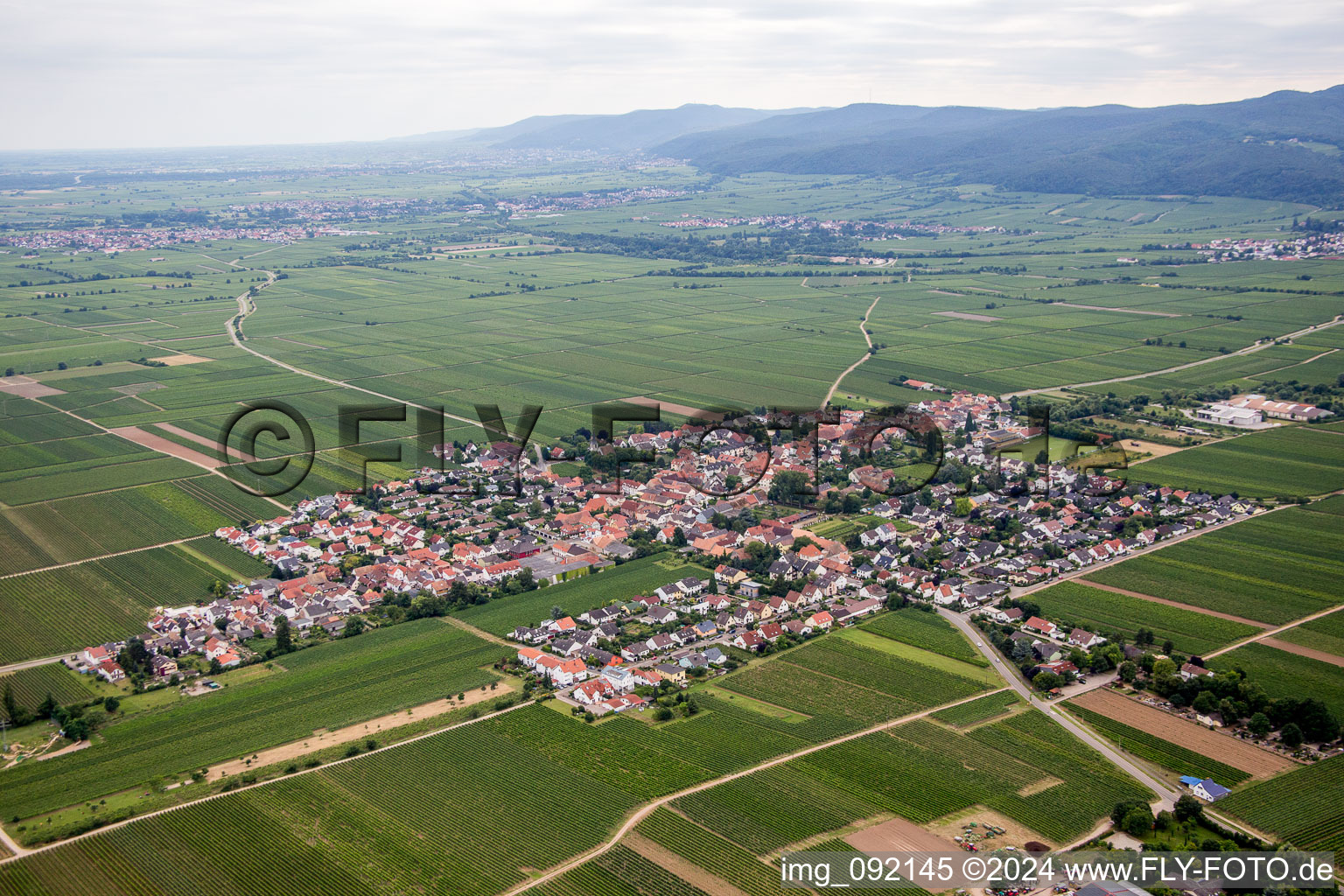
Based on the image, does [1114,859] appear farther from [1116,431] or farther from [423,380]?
[423,380]

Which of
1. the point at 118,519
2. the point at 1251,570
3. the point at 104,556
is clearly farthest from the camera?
the point at 118,519

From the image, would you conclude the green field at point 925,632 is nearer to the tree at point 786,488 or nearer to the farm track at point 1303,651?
the farm track at point 1303,651

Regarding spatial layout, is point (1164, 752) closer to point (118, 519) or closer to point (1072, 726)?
point (1072, 726)

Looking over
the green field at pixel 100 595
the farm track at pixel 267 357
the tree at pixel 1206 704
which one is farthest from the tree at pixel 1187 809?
the farm track at pixel 267 357

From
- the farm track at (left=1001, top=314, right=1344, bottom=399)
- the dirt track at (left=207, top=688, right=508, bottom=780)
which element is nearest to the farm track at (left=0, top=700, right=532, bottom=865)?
the dirt track at (left=207, top=688, right=508, bottom=780)

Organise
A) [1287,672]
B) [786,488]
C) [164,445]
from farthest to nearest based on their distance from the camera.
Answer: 1. [164,445]
2. [786,488]
3. [1287,672]

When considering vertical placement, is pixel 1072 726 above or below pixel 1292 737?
below

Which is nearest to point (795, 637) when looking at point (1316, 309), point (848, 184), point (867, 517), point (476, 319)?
point (867, 517)

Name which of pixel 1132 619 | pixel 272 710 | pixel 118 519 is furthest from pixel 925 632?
pixel 118 519
